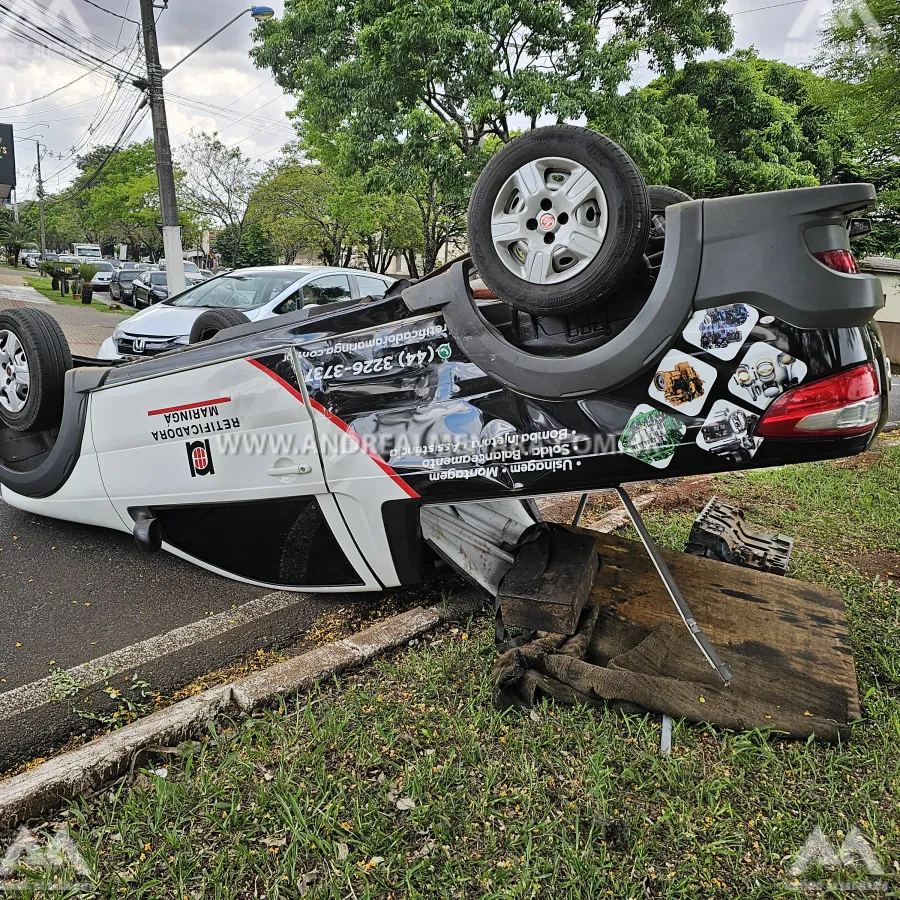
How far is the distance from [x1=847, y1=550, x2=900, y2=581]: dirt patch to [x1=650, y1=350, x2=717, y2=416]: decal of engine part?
7.48ft

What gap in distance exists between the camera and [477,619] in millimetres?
3293

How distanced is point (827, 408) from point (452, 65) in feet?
38.8

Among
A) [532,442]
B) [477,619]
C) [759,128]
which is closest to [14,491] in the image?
[477,619]

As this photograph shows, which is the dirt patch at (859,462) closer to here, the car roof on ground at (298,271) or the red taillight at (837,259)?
the red taillight at (837,259)

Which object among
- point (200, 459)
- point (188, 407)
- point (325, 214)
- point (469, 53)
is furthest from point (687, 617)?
point (325, 214)

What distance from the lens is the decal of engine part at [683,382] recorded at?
2275 mm

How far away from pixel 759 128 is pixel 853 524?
14.5 m

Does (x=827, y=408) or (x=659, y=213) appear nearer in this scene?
(x=827, y=408)

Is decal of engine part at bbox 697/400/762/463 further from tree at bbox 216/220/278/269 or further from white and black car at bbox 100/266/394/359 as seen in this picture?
tree at bbox 216/220/278/269

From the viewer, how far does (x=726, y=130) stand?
16.0 metres

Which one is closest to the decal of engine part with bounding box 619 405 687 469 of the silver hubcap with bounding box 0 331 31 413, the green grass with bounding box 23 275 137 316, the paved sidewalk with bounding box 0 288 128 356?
the silver hubcap with bounding box 0 331 31 413

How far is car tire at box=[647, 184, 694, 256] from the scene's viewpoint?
256 centimetres

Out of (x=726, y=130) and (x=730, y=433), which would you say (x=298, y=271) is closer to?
(x=730, y=433)

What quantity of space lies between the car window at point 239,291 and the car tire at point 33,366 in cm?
473
